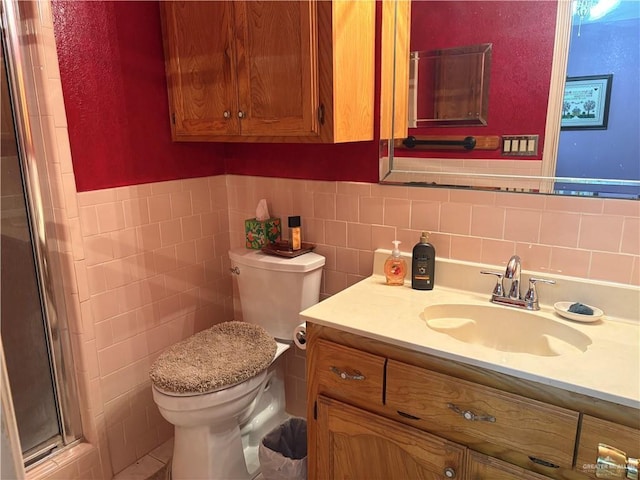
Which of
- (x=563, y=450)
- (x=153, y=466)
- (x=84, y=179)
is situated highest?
(x=84, y=179)

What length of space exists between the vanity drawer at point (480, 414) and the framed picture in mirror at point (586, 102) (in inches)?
31.9

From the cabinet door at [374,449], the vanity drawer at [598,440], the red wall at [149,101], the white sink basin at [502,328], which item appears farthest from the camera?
the red wall at [149,101]

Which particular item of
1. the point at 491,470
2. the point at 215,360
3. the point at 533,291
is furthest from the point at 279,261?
the point at 491,470

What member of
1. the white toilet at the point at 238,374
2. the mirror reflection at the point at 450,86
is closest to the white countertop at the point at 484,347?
the white toilet at the point at 238,374

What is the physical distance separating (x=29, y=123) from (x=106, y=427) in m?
1.18

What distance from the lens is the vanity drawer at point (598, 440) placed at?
3.28 feet

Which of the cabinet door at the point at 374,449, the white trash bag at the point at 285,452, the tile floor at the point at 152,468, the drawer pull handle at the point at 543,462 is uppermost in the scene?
the drawer pull handle at the point at 543,462

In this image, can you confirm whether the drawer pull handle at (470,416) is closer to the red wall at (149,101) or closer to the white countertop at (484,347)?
the white countertop at (484,347)

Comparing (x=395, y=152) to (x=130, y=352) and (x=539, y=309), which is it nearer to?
(x=539, y=309)

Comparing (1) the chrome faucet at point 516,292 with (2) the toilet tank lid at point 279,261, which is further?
(2) the toilet tank lid at point 279,261

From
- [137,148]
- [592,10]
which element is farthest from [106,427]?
[592,10]

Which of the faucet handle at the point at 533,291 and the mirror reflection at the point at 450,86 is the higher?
the mirror reflection at the point at 450,86

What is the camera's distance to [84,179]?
1.69 m

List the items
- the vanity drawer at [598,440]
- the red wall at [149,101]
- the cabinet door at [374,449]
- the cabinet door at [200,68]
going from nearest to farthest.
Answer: the vanity drawer at [598,440]
the cabinet door at [374,449]
the red wall at [149,101]
the cabinet door at [200,68]
